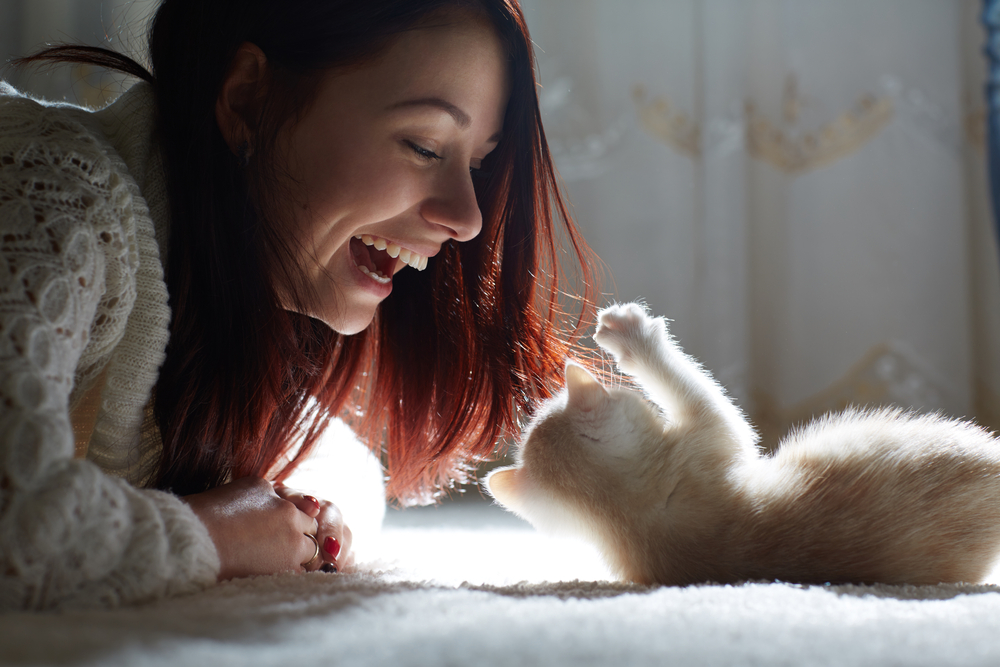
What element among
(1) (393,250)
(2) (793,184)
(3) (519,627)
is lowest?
(3) (519,627)

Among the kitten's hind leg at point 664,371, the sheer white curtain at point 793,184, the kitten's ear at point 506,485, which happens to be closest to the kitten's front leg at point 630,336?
the kitten's hind leg at point 664,371

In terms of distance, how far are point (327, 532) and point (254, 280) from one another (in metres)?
0.33

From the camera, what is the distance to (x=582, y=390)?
88cm

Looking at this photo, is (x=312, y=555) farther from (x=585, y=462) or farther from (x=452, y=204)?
(x=452, y=204)

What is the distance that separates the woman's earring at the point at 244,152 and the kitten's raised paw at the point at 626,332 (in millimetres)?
512

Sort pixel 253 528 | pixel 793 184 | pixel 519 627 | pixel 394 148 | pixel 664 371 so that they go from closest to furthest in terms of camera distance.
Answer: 1. pixel 519 627
2. pixel 253 528
3. pixel 664 371
4. pixel 394 148
5. pixel 793 184

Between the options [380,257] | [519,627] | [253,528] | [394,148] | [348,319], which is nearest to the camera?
[519,627]

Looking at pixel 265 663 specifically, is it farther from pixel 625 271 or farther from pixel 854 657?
pixel 625 271

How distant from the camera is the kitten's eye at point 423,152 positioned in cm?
99

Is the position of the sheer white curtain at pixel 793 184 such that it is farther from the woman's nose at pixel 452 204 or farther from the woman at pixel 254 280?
the woman's nose at pixel 452 204

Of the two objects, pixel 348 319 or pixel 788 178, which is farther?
pixel 788 178

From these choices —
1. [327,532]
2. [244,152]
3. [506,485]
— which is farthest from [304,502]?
[244,152]

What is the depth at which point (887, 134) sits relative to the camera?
86.1 inches

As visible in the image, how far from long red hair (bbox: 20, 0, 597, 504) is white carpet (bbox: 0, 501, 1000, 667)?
0.31 m
